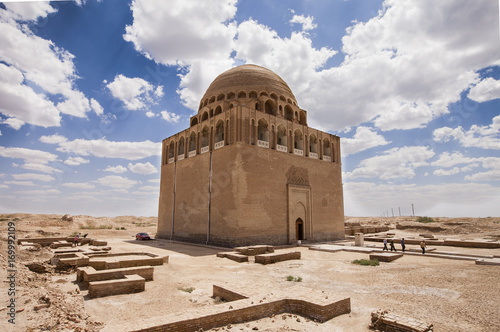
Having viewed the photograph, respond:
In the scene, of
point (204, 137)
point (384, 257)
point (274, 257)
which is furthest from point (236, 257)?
point (204, 137)

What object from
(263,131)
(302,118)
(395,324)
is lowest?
(395,324)

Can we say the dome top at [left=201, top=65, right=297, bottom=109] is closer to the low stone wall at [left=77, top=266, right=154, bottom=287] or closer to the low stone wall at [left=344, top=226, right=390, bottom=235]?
the low stone wall at [left=344, top=226, right=390, bottom=235]

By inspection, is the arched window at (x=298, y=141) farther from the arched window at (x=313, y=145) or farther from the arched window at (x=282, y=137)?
the arched window at (x=313, y=145)

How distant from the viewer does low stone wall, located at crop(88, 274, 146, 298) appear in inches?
277

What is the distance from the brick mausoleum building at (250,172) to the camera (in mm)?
18609

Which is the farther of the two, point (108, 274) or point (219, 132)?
point (219, 132)

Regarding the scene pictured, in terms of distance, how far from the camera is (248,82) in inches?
975

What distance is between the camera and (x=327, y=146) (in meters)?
25.7

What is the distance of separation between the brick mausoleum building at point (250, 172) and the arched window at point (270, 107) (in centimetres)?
9

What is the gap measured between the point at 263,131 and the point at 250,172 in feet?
13.3

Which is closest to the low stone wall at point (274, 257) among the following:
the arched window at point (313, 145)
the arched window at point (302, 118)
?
the arched window at point (313, 145)

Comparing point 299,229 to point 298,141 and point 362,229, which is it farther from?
point 362,229

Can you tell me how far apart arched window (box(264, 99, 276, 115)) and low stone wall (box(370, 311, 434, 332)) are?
2019cm

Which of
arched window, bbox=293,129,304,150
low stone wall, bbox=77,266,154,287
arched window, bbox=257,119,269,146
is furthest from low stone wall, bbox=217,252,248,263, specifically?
arched window, bbox=293,129,304,150
